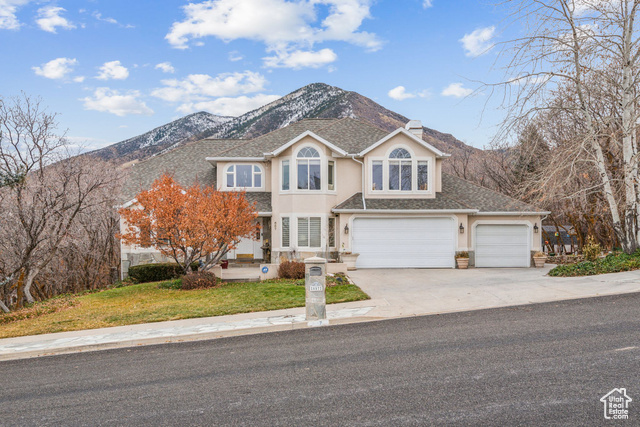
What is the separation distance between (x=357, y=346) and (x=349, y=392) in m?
2.18

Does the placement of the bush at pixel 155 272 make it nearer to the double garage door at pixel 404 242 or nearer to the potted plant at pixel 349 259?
the potted plant at pixel 349 259

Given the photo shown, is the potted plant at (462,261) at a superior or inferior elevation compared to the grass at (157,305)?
superior

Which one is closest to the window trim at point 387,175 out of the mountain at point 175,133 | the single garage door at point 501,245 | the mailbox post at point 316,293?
the single garage door at point 501,245

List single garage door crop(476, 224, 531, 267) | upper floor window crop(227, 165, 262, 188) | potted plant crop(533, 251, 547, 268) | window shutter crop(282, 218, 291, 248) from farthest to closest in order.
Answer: upper floor window crop(227, 165, 262, 188) → window shutter crop(282, 218, 291, 248) → single garage door crop(476, 224, 531, 267) → potted plant crop(533, 251, 547, 268)

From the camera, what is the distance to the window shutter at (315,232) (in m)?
20.3

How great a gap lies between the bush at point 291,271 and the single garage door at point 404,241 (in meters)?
3.55

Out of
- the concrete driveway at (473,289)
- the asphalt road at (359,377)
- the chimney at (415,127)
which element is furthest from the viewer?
the chimney at (415,127)

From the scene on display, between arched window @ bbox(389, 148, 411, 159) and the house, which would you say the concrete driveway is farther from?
arched window @ bbox(389, 148, 411, 159)

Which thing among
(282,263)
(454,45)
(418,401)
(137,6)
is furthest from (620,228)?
(137,6)

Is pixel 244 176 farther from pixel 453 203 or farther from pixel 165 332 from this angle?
pixel 165 332

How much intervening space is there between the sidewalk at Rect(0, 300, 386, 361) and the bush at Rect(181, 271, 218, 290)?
5.23 meters

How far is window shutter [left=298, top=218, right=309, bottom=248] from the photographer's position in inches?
802

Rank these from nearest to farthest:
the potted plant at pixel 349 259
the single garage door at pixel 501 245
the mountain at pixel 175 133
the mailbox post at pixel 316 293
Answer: the mailbox post at pixel 316 293 → the potted plant at pixel 349 259 → the single garage door at pixel 501 245 → the mountain at pixel 175 133

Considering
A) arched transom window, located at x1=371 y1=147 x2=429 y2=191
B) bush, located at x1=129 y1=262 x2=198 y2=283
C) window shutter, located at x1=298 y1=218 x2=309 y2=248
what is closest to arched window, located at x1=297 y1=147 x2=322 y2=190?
window shutter, located at x1=298 y1=218 x2=309 y2=248
